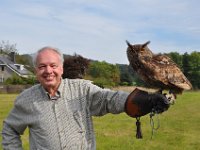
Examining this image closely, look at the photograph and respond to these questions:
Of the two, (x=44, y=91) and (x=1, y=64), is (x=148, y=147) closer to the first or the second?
(x=44, y=91)

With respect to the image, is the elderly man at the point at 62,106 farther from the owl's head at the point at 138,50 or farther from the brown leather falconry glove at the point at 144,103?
the owl's head at the point at 138,50

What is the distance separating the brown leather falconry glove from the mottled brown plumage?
0.14 m

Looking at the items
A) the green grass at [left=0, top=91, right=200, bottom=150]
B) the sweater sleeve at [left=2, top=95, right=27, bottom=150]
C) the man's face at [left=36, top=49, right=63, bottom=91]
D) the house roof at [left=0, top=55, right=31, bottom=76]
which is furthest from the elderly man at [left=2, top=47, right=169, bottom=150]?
the house roof at [left=0, top=55, right=31, bottom=76]

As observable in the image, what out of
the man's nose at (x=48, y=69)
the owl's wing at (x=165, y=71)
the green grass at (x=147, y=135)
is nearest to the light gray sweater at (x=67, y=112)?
the man's nose at (x=48, y=69)

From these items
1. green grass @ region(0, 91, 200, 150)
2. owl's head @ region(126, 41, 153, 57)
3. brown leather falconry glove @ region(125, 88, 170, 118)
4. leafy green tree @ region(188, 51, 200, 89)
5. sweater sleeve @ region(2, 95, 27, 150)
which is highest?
leafy green tree @ region(188, 51, 200, 89)

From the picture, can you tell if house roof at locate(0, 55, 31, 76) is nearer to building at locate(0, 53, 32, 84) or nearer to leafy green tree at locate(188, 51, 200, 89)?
building at locate(0, 53, 32, 84)

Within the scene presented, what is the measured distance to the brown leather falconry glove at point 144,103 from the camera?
13.5 feet

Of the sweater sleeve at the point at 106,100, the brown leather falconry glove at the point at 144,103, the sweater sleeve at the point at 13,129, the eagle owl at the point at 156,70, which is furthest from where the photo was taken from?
the sweater sleeve at the point at 13,129

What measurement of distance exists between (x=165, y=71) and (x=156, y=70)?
3.3 inches

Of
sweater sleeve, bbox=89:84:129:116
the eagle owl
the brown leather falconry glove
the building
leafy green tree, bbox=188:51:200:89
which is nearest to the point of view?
the brown leather falconry glove

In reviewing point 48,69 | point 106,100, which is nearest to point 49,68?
point 48,69

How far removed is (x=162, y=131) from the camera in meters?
18.8

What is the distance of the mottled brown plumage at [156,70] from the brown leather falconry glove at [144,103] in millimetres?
141

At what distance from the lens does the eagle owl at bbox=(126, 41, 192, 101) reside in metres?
4.23
